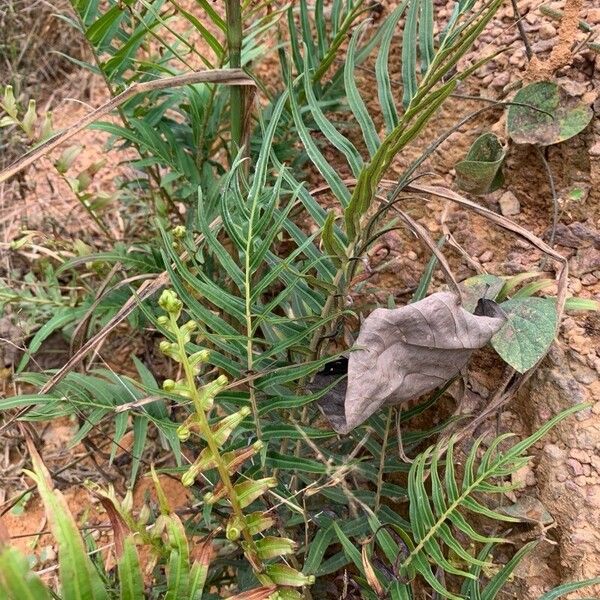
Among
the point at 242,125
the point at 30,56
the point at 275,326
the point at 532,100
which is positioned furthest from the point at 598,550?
the point at 30,56

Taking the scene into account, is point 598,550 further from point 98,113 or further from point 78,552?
point 98,113

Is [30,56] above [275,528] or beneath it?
above

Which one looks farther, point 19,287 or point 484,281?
point 19,287

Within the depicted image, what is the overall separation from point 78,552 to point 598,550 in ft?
2.06

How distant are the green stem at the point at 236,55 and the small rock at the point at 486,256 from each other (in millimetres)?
398

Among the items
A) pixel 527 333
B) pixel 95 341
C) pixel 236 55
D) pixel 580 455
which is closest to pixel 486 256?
pixel 527 333

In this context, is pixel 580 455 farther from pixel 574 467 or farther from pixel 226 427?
pixel 226 427

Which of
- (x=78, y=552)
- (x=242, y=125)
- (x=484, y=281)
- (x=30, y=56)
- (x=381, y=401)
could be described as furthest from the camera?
(x=30, y=56)

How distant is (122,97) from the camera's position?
843mm

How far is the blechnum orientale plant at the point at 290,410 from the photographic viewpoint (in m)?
0.70

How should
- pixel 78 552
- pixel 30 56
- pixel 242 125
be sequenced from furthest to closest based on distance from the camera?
1. pixel 30 56
2. pixel 242 125
3. pixel 78 552

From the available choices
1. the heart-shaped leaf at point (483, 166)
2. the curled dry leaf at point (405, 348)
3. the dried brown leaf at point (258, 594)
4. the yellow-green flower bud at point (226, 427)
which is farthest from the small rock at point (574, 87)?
the dried brown leaf at point (258, 594)

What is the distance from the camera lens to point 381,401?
811mm

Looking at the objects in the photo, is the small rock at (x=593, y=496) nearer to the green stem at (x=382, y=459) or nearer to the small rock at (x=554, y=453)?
the small rock at (x=554, y=453)
